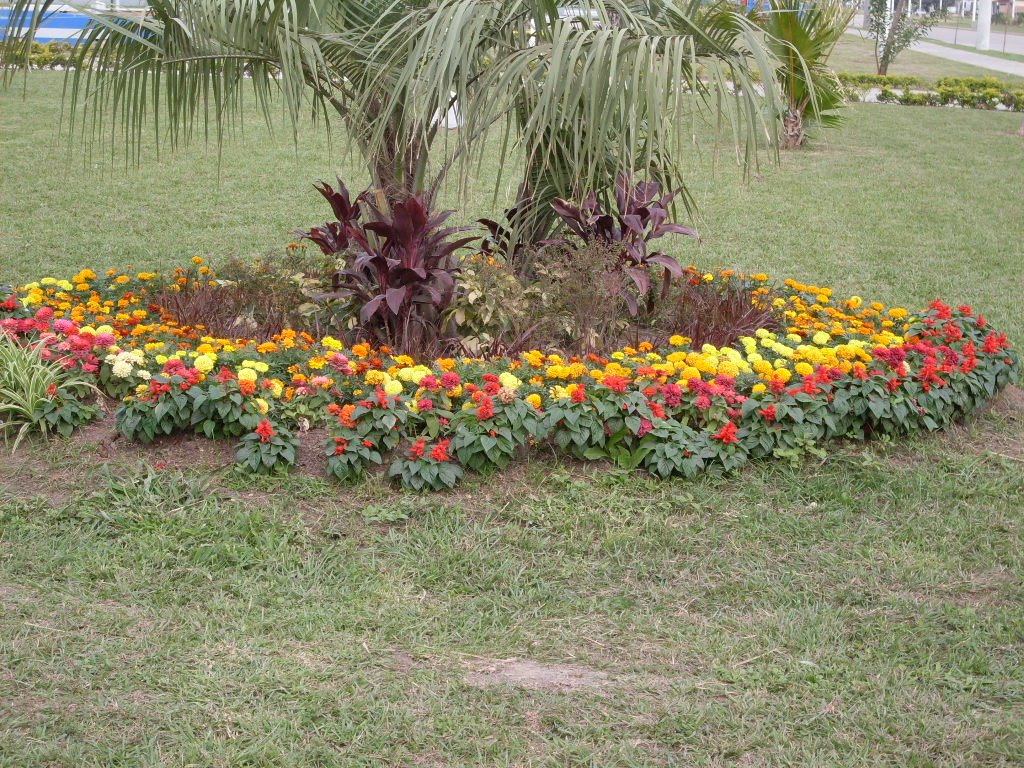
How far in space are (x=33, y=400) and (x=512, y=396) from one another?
1868 millimetres

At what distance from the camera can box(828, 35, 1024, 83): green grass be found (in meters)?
23.1

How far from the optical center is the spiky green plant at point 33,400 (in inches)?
166

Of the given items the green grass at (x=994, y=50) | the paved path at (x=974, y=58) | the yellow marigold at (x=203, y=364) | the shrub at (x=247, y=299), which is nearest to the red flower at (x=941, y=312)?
the shrub at (x=247, y=299)

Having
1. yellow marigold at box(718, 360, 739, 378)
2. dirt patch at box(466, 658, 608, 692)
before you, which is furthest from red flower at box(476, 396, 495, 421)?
dirt patch at box(466, 658, 608, 692)

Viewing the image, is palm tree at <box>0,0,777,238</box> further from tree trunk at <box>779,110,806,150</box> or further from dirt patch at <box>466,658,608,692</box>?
tree trunk at <box>779,110,806,150</box>

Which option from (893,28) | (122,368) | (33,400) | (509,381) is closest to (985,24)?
(893,28)

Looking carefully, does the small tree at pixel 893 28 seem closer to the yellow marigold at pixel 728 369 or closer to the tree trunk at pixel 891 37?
the tree trunk at pixel 891 37

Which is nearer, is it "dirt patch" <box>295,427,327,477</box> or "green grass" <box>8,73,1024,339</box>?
"dirt patch" <box>295,427,327,477</box>

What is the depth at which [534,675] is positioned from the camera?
304 centimetres

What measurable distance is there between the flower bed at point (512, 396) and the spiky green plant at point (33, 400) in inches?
1.6

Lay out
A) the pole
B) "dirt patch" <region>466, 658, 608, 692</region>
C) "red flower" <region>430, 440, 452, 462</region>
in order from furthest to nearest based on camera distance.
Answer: the pole → "red flower" <region>430, 440, 452, 462</region> → "dirt patch" <region>466, 658, 608, 692</region>

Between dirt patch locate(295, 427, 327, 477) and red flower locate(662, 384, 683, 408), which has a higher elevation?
red flower locate(662, 384, 683, 408)

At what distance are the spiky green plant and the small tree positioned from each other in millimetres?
18518

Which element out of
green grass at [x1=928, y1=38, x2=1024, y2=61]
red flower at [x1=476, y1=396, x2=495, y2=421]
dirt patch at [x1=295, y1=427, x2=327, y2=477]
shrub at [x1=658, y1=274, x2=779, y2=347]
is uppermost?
green grass at [x1=928, y1=38, x2=1024, y2=61]
